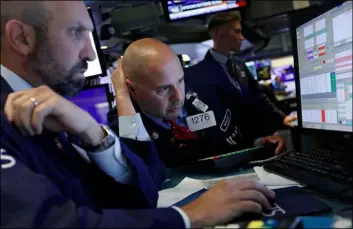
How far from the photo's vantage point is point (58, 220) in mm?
656

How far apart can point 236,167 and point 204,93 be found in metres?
0.93

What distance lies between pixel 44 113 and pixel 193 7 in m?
2.88

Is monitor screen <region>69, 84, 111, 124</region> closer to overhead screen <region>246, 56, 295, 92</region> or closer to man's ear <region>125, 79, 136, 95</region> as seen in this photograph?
man's ear <region>125, 79, 136, 95</region>

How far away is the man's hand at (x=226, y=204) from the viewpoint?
746 mm

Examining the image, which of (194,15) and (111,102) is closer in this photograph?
(111,102)

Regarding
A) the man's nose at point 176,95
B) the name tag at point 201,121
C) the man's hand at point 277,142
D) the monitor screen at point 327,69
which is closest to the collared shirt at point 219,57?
the name tag at point 201,121

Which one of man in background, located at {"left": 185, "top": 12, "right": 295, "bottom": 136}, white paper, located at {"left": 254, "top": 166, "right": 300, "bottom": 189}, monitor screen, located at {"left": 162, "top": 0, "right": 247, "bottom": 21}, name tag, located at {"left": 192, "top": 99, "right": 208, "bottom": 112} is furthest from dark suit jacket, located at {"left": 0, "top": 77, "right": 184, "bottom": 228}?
monitor screen, located at {"left": 162, "top": 0, "right": 247, "bottom": 21}

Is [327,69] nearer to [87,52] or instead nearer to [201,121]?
[87,52]

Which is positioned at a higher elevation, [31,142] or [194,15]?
[194,15]

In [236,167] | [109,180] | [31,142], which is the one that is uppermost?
[31,142]

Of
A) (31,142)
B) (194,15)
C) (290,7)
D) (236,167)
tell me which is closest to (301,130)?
(236,167)

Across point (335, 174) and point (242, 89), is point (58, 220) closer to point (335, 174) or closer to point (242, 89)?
point (335, 174)

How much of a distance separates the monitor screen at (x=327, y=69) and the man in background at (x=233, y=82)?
2.78 feet

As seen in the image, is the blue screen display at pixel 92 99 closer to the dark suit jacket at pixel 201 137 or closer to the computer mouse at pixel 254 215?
the dark suit jacket at pixel 201 137
